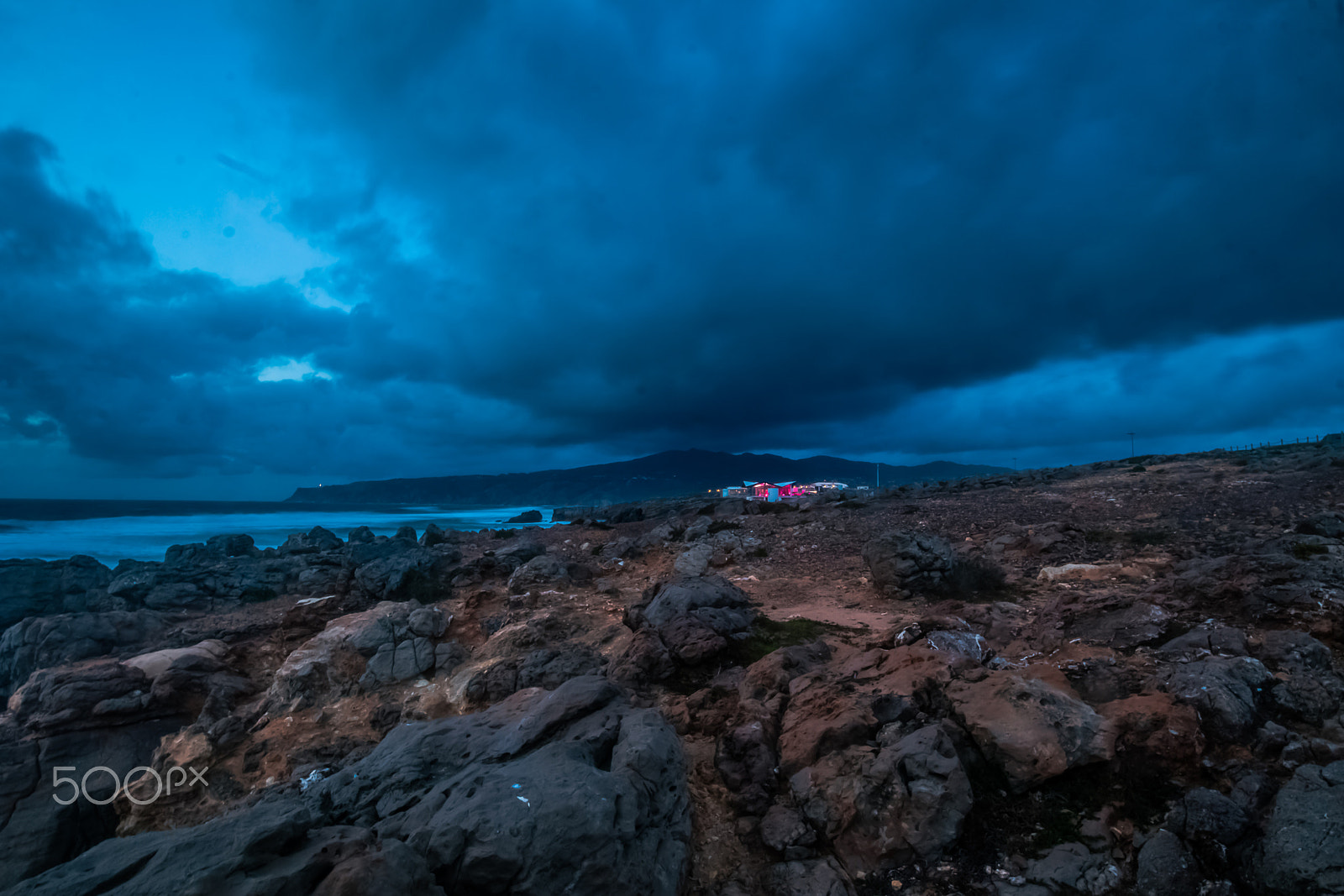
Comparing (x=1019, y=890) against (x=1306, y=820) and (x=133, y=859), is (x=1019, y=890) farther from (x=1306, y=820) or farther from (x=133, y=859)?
(x=133, y=859)

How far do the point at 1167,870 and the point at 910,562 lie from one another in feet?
34.3

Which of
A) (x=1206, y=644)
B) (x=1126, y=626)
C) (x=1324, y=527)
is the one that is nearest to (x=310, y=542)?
(x=1126, y=626)

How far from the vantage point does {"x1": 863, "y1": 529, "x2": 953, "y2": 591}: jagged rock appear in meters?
14.5

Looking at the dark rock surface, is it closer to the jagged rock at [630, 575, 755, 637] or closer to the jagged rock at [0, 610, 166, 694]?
the jagged rock at [630, 575, 755, 637]

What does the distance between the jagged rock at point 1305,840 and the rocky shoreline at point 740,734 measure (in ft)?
0.06

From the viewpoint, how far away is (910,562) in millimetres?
14656

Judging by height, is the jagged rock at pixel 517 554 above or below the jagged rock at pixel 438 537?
above

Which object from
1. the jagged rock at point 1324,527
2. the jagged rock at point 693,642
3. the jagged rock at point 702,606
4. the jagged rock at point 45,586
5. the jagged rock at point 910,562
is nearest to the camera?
the jagged rock at point 693,642

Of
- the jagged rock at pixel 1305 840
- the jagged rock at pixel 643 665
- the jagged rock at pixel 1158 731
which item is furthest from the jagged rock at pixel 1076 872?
the jagged rock at pixel 643 665

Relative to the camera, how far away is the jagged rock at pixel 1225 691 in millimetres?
5445

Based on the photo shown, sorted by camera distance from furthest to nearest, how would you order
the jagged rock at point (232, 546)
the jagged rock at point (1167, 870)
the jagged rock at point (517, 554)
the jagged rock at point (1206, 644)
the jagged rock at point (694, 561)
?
the jagged rock at point (232, 546), the jagged rock at point (517, 554), the jagged rock at point (694, 561), the jagged rock at point (1206, 644), the jagged rock at point (1167, 870)

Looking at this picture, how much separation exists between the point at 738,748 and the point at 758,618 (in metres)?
5.37

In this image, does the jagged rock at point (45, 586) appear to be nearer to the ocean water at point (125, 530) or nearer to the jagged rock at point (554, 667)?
the jagged rock at point (554, 667)

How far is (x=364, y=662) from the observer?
12.8m
